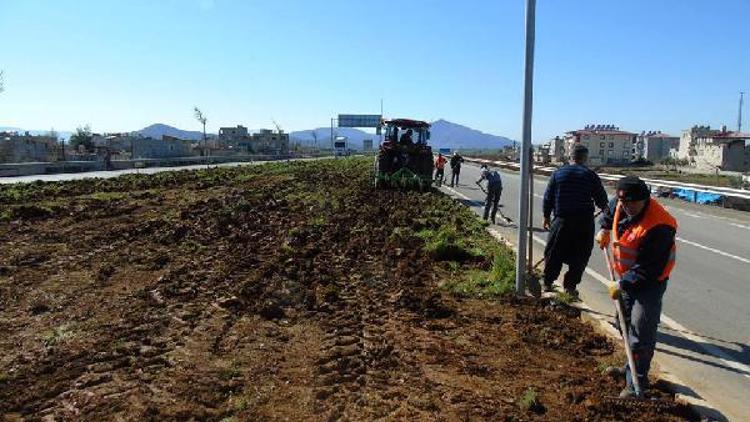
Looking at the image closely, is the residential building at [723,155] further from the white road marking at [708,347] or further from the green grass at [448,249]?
the white road marking at [708,347]

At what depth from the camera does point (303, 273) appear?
800 cm

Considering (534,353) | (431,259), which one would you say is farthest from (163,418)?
(431,259)

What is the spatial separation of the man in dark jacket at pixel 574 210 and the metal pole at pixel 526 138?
0.95ft

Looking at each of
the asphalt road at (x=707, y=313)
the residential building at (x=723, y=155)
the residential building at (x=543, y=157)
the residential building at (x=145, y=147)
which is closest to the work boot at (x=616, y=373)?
the asphalt road at (x=707, y=313)

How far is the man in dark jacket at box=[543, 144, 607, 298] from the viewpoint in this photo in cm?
661

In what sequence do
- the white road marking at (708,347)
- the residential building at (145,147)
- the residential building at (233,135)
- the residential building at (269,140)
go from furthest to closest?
the residential building at (233,135) < the residential building at (269,140) < the residential building at (145,147) < the white road marking at (708,347)

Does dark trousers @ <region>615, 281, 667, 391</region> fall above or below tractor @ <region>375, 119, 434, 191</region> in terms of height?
below

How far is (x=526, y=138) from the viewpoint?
669cm

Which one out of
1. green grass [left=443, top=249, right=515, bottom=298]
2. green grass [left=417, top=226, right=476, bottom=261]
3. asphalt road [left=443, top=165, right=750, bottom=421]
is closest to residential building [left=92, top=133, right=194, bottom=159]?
green grass [left=417, top=226, right=476, bottom=261]

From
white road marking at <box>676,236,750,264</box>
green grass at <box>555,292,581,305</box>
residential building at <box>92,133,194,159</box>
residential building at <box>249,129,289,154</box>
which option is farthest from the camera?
residential building at <box>249,129,289,154</box>

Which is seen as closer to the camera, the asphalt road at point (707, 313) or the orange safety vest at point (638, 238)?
the orange safety vest at point (638, 238)

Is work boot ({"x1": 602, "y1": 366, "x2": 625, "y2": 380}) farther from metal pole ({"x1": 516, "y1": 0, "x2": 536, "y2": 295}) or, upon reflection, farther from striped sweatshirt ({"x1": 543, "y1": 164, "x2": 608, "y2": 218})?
striped sweatshirt ({"x1": 543, "y1": 164, "x2": 608, "y2": 218})

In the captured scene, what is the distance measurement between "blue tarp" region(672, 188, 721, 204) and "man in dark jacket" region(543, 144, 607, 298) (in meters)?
17.1

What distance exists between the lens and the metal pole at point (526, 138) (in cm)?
637
